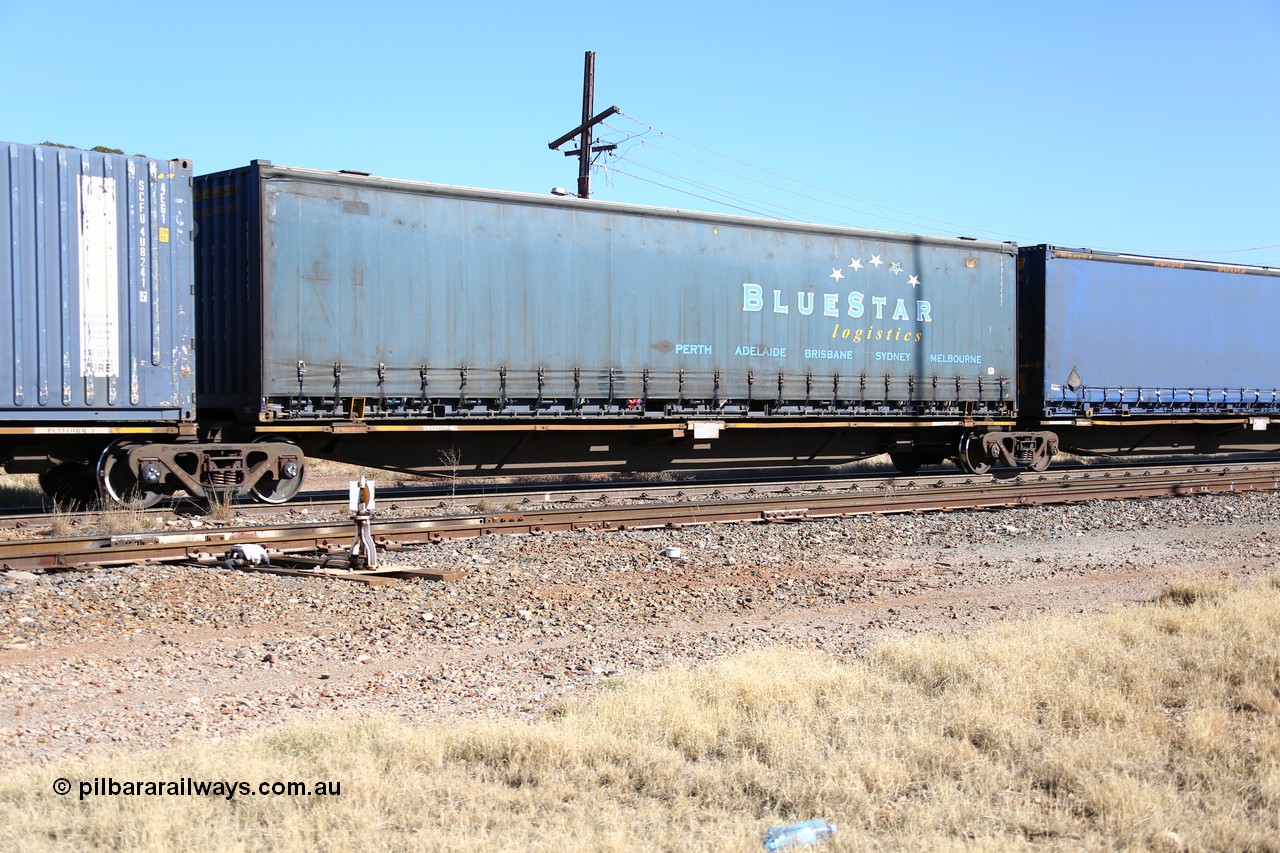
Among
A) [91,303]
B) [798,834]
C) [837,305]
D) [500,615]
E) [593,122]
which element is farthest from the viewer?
[593,122]

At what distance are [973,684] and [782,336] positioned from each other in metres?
10.8

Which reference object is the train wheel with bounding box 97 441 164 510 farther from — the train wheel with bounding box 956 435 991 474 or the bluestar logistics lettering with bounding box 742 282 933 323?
the train wheel with bounding box 956 435 991 474

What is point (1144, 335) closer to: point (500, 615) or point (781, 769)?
point (500, 615)

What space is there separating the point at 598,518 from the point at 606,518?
3.7 inches

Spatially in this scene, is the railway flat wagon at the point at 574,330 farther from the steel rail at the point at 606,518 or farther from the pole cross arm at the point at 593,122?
the pole cross arm at the point at 593,122

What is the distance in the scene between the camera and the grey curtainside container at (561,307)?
1262 cm

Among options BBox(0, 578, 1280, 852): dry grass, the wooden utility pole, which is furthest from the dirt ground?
the wooden utility pole

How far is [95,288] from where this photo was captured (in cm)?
1133

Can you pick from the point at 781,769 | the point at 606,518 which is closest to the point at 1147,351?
the point at 606,518

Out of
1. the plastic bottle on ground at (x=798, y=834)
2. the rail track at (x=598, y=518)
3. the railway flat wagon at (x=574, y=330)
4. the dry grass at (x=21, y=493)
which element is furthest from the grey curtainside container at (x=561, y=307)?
the plastic bottle on ground at (x=798, y=834)

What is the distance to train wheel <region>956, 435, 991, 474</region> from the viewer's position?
18.3 metres

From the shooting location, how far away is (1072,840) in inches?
155

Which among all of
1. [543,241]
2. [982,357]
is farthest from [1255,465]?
[543,241]

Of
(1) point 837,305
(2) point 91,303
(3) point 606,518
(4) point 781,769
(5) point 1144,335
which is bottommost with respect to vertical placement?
(4) point 781,769
